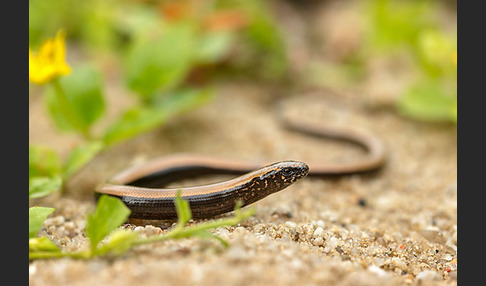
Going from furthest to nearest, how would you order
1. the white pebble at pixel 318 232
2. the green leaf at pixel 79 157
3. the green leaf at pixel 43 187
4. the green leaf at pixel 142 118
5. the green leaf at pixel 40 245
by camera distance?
the green leaf at pixel 142 118, the green leaf at pixel 79 157, the green leaf at pixel 43 187, the white pebble at pixel 318 232, the green leaf at pixel 40 245

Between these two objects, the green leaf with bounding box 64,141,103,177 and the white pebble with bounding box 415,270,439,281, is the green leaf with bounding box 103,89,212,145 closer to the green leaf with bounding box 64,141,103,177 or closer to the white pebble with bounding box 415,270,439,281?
the green leaf with bounding box 64,141,103,177

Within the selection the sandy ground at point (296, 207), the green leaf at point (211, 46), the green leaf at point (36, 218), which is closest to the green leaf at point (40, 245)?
the sandy ground at point (296, 207)

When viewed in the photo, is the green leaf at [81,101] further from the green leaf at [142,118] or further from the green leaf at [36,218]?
the green leaf at [36,218]

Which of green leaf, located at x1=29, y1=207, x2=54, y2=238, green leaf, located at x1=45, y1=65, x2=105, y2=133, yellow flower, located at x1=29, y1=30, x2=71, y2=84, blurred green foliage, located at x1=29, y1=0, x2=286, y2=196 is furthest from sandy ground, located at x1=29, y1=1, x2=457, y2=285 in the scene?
yellow flower, located at x1=29, y1=30, x2=71, y2=84

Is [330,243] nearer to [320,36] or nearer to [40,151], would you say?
[40,151]

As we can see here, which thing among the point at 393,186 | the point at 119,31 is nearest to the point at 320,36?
the point at 119,31

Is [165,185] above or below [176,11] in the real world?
below

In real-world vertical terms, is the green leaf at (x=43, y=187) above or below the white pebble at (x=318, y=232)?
above

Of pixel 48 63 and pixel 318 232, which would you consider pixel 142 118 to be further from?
pixel 318 232
